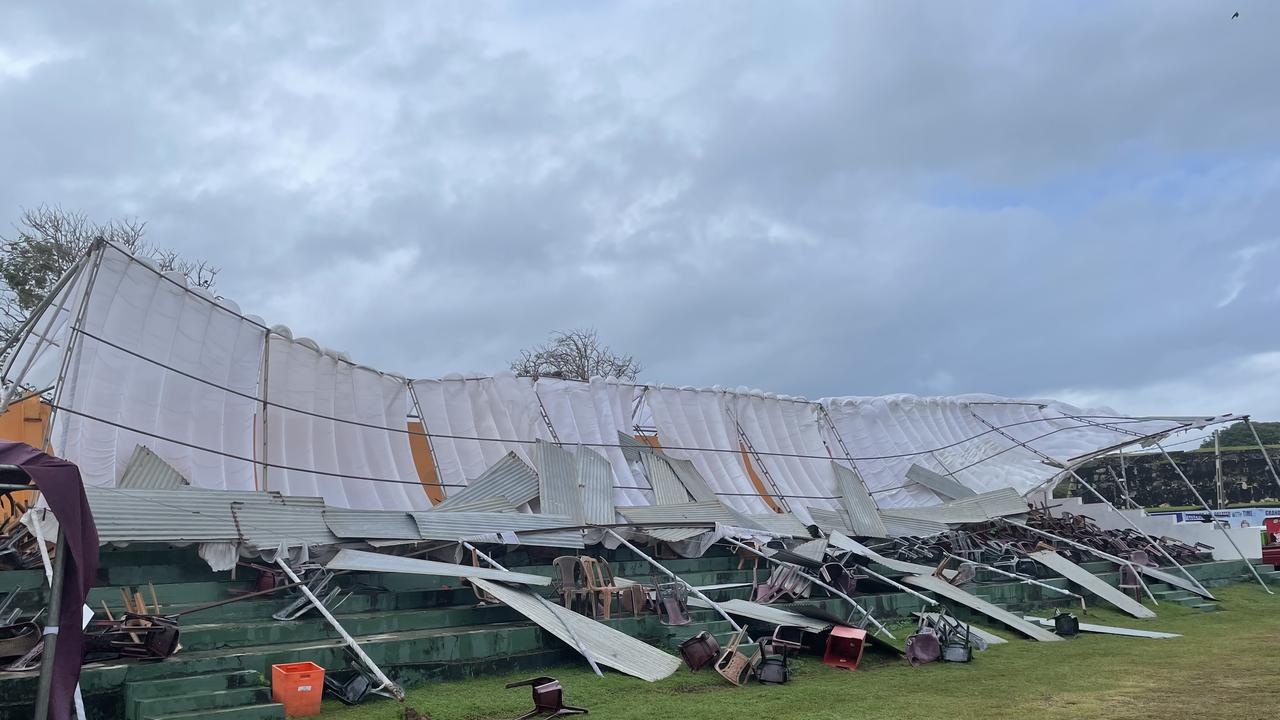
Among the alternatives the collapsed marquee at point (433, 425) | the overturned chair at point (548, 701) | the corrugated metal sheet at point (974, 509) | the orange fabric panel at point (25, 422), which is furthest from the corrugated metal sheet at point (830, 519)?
the orange fabric panel at point (25, 422)

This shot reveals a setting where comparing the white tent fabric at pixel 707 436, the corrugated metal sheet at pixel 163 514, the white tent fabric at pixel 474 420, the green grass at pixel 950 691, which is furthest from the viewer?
the white tent fabric at pixel 707 436

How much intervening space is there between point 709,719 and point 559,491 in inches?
252

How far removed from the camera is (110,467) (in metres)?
10.2

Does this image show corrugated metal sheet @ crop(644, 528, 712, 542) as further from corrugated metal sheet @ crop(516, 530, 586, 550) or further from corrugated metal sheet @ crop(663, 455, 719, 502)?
corrugated metal sheet @ crop(663, 455, 719, 502)

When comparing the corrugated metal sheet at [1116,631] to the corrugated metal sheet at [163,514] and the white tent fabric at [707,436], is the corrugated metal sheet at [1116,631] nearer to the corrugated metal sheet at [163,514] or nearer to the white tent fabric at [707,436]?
the white tent fabric at [707,436]

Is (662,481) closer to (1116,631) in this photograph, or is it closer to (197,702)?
(1116,631)

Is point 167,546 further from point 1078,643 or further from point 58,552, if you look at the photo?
point 1078,643

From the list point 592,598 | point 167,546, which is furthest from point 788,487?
point 167,546

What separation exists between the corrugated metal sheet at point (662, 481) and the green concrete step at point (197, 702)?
9.04 metres

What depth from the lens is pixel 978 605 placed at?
1227 cm

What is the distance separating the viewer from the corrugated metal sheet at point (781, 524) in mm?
14391

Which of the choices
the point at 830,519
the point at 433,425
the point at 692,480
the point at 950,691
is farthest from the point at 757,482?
the point at 950,691

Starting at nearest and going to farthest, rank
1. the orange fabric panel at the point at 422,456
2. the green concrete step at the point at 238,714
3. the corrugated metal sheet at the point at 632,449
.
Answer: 1. the green concrete step at the point at 238,714
2. the orange fabric panel at the point at 422,456
3. the corrugated metal sheet at the point at 632,449

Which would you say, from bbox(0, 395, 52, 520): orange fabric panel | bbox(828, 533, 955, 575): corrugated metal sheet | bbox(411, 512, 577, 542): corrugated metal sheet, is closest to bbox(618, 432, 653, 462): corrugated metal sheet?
bbox(828, 533, 955, 575): corrugated metal sheet
